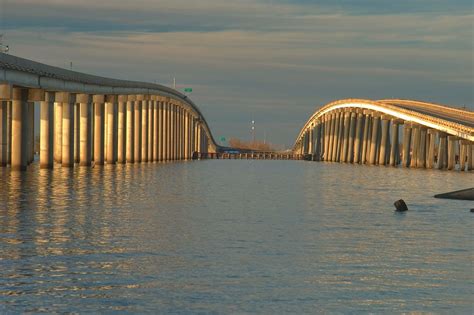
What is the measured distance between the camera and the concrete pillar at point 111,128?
143875 millimetres

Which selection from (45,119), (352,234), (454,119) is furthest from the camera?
(454,119)

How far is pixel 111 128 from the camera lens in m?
147

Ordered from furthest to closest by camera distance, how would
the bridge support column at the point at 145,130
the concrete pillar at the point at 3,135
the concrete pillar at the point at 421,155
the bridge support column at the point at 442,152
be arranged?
the concrete pillar at the point at 421,155 < the bridge support column at the point at 145,130 < the bridge support column at the point at 442,152 < the concrete pillar at the point at 3,135

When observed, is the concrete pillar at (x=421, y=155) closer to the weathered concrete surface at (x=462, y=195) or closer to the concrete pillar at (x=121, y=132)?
the concrete pillar at (x=121, y=132)

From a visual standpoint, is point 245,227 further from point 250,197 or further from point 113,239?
point 250,197

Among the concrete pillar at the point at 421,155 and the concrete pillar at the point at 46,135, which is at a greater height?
the concrete pillar at the point at 46,135

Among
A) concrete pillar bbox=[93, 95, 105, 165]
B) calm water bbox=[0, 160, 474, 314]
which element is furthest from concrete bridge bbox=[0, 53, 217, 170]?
calm water bbox=[0, 160, 474, 314]

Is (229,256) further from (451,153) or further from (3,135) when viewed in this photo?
(451,153)

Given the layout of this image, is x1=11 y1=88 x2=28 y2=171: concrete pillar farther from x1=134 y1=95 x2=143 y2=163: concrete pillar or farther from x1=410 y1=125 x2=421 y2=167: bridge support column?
x1=410 y1=125 x2=421 y2=167: bridge support column

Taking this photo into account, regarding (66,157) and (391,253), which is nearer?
(391,253)

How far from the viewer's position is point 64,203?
5691 centimetres

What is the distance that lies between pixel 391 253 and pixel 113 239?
9975mm

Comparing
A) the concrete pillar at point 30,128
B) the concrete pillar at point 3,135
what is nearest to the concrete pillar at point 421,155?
the concrete pillar at point 30,128

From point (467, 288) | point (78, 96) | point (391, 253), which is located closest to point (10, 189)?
point (391, 253)
